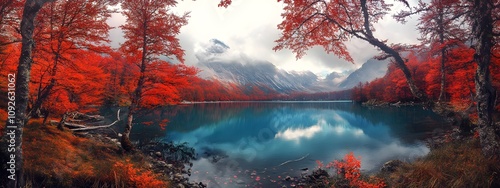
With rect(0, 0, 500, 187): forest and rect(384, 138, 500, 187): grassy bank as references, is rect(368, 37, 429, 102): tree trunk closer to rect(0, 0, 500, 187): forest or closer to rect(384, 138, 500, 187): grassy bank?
rect(0, 0, 500, 187): forest

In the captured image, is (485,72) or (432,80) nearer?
(485,72)

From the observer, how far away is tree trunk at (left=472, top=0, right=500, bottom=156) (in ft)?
24.2

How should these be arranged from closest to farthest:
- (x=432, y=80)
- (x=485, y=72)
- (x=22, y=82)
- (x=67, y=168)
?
(x=22, y=82), (x=485, y=72), (x=67, y=168), (x=432, y=80)

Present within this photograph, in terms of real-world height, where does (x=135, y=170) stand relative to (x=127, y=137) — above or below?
below

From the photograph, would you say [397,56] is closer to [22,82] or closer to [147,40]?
[22,82]

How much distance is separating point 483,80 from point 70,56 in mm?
18698

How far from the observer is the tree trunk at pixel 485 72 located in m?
7.38

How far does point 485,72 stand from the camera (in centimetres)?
736

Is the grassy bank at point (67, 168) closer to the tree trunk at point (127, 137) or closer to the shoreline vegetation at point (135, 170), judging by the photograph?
the shoreline vegetation at point (135, 170)

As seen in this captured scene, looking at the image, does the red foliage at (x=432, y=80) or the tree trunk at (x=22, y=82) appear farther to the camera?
the red foliage at (x=432, y=80)

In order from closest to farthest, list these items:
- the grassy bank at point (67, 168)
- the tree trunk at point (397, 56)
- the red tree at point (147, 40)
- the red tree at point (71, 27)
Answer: the tree trunk at point (397, 56) → the grassy bank at point (67, 168) → the red tree at point (71, 27) → the red tree at point (147, 40)

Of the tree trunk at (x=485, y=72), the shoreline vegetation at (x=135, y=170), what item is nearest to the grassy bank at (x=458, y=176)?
the shoreline vegetation at (x=135, y=170)

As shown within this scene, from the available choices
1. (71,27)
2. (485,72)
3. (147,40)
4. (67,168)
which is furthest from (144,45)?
(485,72)

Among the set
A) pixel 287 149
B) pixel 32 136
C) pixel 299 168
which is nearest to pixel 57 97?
pixel 32 136
